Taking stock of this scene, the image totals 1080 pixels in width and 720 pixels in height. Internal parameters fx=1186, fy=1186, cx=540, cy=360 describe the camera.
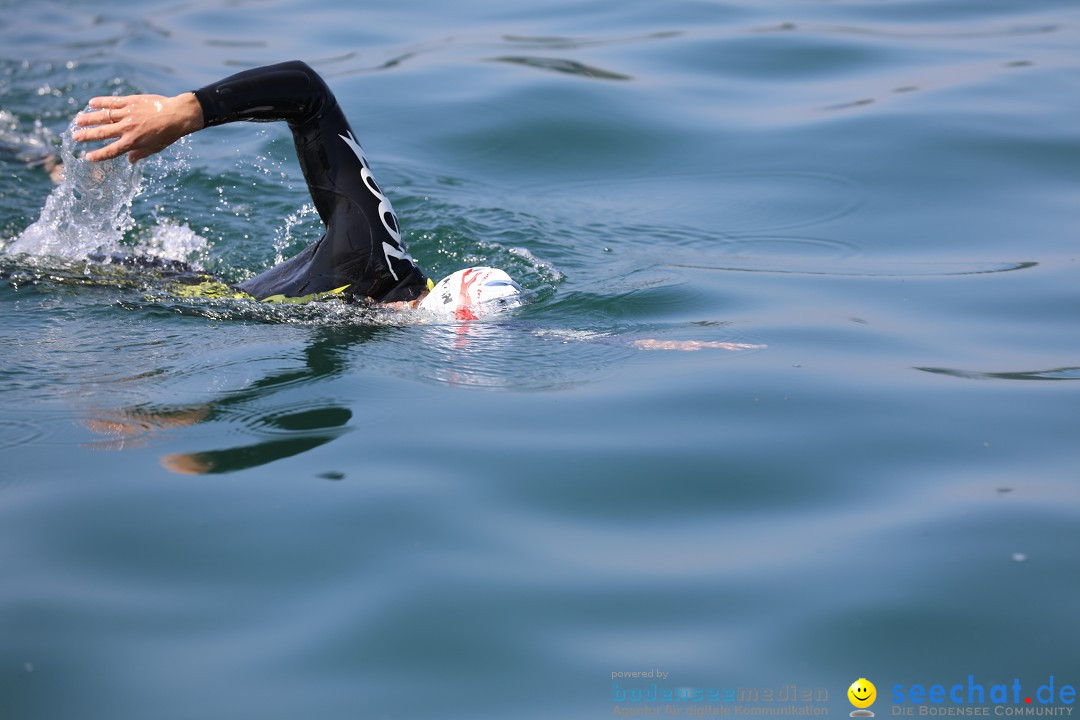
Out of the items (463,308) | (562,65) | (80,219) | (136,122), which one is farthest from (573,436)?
(562,65)

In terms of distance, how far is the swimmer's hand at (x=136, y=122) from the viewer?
14.6 feet

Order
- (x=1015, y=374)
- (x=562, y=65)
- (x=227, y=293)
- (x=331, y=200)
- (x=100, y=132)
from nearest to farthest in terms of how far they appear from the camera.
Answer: (x=100, y=132), (x=1015, y=374), (x=331, y=200), (x=227, y=293), (x=562, y=65)

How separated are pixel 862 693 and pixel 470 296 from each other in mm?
2865

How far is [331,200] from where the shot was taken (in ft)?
17.4

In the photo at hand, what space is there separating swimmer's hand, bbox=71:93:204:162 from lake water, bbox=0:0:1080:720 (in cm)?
89

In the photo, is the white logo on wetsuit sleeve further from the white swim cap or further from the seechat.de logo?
the seechat.de logo

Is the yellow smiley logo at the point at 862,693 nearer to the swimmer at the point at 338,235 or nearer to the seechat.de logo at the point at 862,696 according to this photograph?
the seechat.de logo at the point at 862,696

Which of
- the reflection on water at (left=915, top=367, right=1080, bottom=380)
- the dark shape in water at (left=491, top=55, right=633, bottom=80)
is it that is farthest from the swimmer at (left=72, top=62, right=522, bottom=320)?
the dark shape in water at (left=491, top=55, right=633, bottom=80)

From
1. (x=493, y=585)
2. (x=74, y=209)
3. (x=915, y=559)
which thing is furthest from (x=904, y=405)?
(x=74, y=209)

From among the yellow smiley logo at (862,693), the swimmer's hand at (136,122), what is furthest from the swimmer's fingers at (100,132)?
the yellow smiley logo at (862,693)

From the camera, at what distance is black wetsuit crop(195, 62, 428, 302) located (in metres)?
4.97

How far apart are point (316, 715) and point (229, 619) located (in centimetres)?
47

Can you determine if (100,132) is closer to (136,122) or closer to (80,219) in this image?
(136,122)

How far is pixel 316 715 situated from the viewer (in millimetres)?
2820
